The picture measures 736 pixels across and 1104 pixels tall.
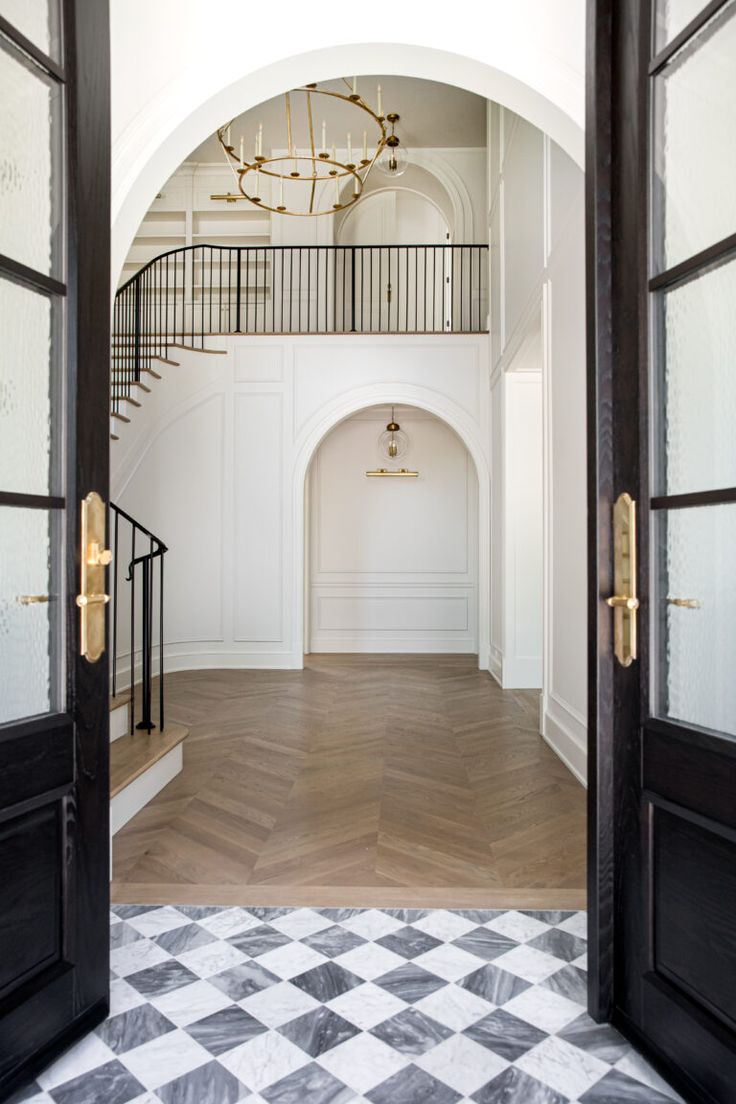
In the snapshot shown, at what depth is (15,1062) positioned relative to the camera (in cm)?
155

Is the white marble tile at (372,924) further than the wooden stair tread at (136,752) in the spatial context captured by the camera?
No

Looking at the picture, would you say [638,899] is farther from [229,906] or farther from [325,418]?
[325,418]

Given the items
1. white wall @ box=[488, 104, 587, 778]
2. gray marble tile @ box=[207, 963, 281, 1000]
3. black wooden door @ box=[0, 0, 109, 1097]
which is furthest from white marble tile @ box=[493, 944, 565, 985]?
white wall @ box=[488, 104, 587, 778]

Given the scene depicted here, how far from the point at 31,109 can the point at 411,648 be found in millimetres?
7960

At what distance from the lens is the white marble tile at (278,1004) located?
186 cm

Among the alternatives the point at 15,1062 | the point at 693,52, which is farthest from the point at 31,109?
the point at 15,1062

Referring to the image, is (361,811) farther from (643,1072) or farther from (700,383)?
(700,383)

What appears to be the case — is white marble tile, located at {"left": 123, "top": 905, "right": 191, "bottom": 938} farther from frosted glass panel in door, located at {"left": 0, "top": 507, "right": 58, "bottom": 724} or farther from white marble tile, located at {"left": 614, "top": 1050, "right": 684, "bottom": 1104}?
white marble tile, located at {"left": 614, "top": 1050, "right": 684, "bottom": 1104}

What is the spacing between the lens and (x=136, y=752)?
377 cm

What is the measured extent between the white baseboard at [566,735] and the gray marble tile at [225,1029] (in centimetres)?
244

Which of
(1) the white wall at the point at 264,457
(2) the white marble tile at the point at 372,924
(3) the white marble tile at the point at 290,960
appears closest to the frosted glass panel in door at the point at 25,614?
(3) the white marble tile at the point at 290,960

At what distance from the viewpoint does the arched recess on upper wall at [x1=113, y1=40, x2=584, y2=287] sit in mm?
2320

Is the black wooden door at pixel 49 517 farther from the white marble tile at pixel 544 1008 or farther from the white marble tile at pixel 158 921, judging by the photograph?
the white marble tile at pixel 544 1008

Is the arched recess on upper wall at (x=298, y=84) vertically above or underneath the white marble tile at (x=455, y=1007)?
above
